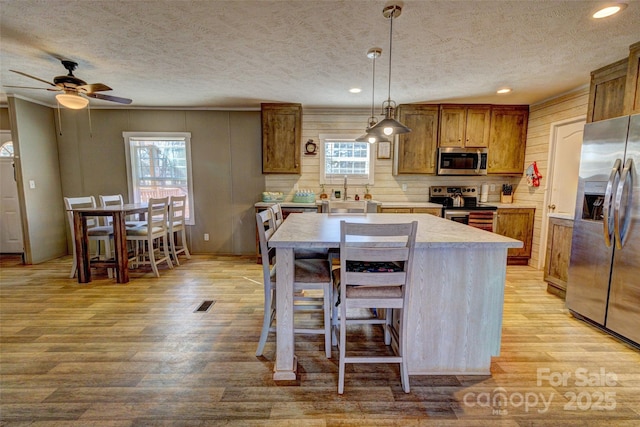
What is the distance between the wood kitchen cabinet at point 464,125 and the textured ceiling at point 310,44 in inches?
21.9

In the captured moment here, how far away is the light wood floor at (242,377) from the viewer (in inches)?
60.6

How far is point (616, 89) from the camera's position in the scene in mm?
2658

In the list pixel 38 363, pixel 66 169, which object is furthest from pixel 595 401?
pixel 66 169

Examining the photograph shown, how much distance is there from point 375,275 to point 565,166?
12.5ft

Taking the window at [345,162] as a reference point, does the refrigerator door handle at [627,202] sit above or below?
below

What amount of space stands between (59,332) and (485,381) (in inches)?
130

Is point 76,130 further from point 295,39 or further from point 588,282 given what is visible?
point 588,282

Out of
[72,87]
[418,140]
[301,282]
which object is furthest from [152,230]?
[418,140]

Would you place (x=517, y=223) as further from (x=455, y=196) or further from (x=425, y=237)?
(x=425, y=237)

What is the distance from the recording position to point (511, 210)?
13.8 feet

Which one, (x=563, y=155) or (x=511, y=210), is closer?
(x=563, y=155)

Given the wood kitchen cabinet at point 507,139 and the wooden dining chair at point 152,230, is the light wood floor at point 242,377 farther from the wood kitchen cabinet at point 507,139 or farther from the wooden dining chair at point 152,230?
the wood kitchen cabinet at point 507,139

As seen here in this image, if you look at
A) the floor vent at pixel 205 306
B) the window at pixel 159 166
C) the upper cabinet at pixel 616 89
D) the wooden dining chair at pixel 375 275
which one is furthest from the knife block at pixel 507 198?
the window at pixel 159 166

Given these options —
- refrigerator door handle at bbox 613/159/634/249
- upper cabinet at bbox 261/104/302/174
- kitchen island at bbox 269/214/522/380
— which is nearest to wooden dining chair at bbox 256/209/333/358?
kitchen island at bbox 269/214/522/380
